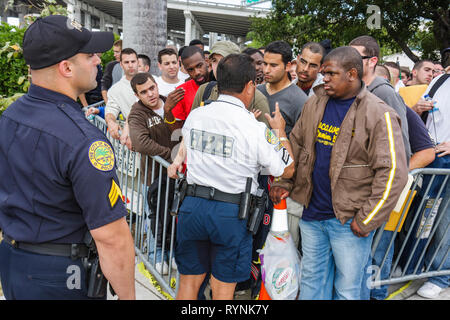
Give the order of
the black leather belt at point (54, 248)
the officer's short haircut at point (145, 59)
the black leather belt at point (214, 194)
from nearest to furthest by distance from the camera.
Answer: the black leather belt at point (54, 248) < the black leather belt at point (214, 194) < the officer's short haircut at point (145, 59)

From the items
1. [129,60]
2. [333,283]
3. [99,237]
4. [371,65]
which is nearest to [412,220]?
[333,283]

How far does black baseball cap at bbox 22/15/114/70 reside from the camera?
4.81 feet

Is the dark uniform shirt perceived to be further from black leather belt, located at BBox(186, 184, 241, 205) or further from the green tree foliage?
the green tree foliage

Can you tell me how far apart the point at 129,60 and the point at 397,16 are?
31.1ft

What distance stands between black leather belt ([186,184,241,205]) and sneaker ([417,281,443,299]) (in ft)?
7.51

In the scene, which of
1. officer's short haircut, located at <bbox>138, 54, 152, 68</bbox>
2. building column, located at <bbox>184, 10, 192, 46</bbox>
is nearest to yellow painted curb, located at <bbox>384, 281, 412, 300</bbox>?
officer's short haircut, located at <bbox>138, 54, 152, 68</bbox>

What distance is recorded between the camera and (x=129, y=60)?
4832 millimetres

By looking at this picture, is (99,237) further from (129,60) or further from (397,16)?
(397,16)

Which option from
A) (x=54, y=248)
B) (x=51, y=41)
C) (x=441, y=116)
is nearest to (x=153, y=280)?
(x=54, y=248)

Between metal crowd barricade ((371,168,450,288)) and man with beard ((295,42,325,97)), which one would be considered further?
man with beard ((295,42,325,97))

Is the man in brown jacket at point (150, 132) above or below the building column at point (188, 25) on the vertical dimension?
below

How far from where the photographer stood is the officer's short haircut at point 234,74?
227 cm

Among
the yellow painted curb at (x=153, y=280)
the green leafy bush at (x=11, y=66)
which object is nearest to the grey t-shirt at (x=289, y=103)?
the yellow painted curb at (x=153, y=280)

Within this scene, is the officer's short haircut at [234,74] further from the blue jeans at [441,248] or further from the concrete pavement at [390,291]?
the blue jeans at [441,248]
